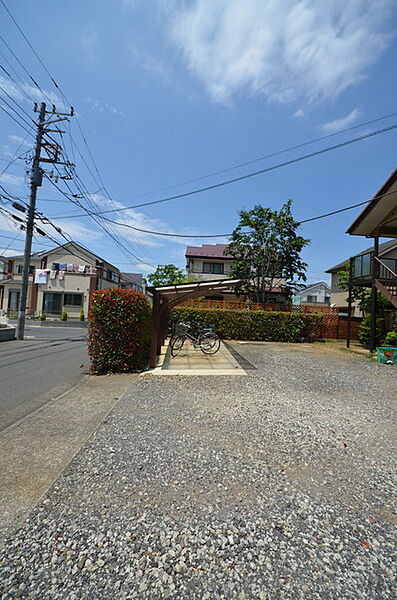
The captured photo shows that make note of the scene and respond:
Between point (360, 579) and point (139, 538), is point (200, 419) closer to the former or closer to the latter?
point (139, 538)

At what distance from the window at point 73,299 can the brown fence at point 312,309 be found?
51.5 ft

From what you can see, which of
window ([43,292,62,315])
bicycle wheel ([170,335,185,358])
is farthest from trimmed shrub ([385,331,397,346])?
window ([43,292,62,315])

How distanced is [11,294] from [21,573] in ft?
103

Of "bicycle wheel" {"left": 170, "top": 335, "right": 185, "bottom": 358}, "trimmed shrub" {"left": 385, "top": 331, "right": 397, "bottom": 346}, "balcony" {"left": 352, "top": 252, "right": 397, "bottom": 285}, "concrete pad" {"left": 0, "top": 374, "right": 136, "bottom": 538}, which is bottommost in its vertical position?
"concrete pad" {"left": 0, "top": 374, "right": 136, "bottom": 538}

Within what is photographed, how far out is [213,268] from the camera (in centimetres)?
2552

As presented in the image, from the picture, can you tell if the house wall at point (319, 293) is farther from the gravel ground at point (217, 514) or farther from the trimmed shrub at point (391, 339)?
the gravel ground at point (217, 514)

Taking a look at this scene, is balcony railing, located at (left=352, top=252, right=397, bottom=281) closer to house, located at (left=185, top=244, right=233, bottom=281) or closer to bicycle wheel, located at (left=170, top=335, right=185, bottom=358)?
bicycle wheel, located at (left=170, top=335, right=185, bottom=358)

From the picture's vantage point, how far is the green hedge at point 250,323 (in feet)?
43.1

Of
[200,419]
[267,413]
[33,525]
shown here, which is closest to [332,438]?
[267,413]

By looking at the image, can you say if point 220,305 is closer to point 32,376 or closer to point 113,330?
point 113,330

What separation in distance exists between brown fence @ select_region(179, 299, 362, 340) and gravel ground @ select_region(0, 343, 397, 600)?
10014mm

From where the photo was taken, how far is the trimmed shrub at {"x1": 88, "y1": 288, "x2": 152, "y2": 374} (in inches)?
244

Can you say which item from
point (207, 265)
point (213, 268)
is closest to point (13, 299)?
point (207, 265)

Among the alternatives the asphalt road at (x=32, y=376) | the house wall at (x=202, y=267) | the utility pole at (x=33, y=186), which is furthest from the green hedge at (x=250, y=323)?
the house wall at (x=202, y=267)
